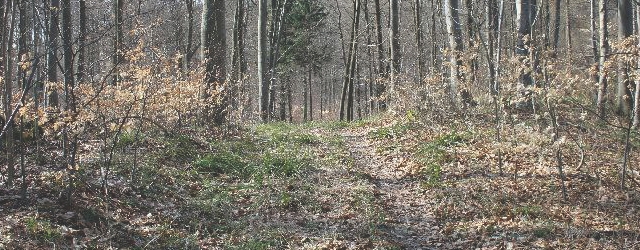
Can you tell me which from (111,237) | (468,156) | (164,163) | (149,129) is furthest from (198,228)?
(468,156)

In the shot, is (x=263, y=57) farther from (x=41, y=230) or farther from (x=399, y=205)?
(x=41, y=230)

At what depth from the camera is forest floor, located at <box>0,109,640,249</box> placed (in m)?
6.01

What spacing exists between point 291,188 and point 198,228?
7.49 ft

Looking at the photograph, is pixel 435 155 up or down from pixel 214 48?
down

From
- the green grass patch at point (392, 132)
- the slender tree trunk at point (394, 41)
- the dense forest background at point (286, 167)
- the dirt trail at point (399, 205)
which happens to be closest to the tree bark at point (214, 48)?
the dense forest background at point (286, 167)

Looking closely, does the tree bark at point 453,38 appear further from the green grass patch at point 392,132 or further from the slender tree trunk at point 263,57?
the slender tree trunk at point 263,57

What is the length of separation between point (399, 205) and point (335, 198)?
3.35 ft

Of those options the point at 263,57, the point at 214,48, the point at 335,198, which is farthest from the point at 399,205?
the point at 263,57

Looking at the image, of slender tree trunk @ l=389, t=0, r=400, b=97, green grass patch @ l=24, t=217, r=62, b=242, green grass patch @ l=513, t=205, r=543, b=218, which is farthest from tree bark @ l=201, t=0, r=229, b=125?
green grass patch @ l=513, t=205, r=543, b=218

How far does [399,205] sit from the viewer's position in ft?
26.6

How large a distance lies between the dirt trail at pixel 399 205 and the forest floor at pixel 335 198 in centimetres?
3

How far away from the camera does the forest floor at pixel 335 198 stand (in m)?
6.01

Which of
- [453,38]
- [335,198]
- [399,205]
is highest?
[453,38]

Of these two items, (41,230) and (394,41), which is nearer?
(41,230)
